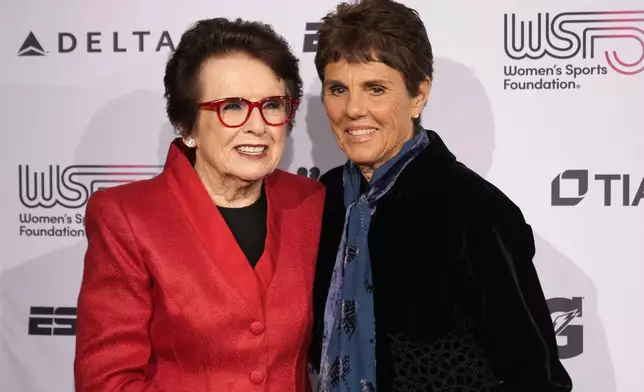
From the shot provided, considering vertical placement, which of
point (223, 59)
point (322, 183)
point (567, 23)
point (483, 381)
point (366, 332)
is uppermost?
point (567, 23)

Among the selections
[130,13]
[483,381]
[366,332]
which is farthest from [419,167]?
[130,13]

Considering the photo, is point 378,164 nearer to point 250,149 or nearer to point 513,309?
point 250,149

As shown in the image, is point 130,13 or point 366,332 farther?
point 130,13

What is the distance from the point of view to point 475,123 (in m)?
2.35

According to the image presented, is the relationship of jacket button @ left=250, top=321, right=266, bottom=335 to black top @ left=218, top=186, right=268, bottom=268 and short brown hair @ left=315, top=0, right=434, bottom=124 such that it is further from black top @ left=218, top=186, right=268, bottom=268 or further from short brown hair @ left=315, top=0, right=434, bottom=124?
short brown hair @ left=315, top=0, right=434, bottom=124

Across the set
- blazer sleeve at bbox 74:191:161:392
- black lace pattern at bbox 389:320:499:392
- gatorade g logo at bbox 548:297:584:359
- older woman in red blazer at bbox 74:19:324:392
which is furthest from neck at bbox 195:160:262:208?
gatorade g logo at bbox 548:297:584:359

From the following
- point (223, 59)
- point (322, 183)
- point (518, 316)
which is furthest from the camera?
point (322, 183)

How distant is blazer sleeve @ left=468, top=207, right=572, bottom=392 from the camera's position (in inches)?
61.8

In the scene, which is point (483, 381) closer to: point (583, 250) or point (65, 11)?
point (583, 250)

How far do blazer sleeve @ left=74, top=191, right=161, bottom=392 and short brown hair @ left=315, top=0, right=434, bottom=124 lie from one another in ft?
2.07

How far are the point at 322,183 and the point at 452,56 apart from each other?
2.14ft

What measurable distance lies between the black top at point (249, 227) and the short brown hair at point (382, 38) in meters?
0.42

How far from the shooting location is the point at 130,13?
96.5 inches

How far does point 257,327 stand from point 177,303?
18 cm
